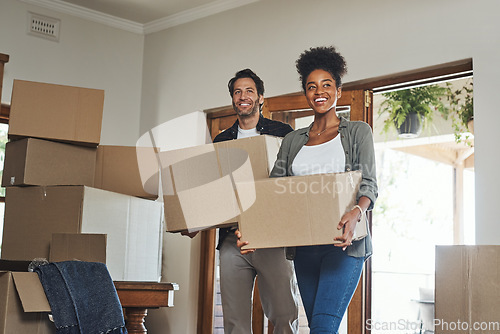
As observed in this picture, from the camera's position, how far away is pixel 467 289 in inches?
55.5

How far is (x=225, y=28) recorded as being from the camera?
3.90 meters

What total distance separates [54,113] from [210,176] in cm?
119

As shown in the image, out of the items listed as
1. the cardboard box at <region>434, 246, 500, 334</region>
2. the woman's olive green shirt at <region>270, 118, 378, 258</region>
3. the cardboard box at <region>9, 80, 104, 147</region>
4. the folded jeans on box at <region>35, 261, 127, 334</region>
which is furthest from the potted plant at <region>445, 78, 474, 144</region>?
the folded jeans on box at <region>35, 261, 127, 334</region>

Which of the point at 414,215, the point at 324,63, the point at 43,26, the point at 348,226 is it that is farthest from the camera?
the point at 414,215

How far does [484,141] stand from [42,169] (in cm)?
203

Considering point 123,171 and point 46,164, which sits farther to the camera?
point 123,171

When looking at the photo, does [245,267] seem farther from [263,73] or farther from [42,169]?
[263,73]

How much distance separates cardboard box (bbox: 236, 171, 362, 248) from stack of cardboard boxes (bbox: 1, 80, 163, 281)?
3.86ft

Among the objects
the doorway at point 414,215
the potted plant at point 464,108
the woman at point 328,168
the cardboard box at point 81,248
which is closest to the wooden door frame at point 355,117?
the potted plant at point 464,108

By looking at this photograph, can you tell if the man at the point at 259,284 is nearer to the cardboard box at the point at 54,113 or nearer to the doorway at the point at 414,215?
the cardboard box at the point at 54,113

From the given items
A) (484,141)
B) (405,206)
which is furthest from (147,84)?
(405,206)

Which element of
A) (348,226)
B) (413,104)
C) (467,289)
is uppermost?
(413,104)

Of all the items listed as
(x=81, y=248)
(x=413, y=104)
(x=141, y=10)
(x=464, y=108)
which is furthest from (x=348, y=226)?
(x=141, y=10)

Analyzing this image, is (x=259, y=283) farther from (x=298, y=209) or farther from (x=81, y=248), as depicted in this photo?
(x=81, y=248)
